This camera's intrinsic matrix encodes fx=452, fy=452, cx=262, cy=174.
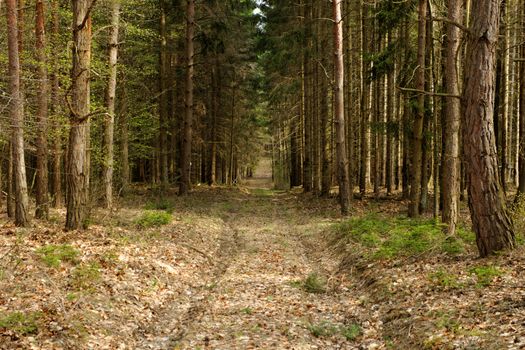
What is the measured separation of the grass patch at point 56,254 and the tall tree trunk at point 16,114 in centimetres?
294

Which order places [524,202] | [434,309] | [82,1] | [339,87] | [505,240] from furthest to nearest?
[339,87]
[524,202]
[82,1]
[505,240]
[434,309]

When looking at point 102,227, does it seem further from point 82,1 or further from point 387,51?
point 387,51

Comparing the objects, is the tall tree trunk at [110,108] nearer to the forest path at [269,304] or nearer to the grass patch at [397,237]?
the forest path at [269,304]

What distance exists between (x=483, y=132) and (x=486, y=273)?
2.48 metres

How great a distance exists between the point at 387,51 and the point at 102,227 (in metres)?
11.4

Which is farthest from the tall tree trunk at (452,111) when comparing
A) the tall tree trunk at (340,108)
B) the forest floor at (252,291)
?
the tall tree trunk at (340,108)

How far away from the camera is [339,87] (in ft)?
58.6

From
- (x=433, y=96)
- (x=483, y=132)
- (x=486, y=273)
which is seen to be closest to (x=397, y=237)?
(x=433, y=96)

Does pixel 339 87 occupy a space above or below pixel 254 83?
below

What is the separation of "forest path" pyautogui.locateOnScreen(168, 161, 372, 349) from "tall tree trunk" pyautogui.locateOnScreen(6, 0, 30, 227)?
5.43m

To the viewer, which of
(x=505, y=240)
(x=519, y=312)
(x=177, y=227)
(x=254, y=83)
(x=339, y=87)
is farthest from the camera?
(x=254, y=83)

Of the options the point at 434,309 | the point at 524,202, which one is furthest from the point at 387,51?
the point at 434,309

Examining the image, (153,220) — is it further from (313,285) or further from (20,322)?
(20,322)

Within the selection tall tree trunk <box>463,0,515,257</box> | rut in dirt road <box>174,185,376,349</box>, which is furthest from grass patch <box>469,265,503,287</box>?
rut in dirt road <box>174,185,376,349</box>
